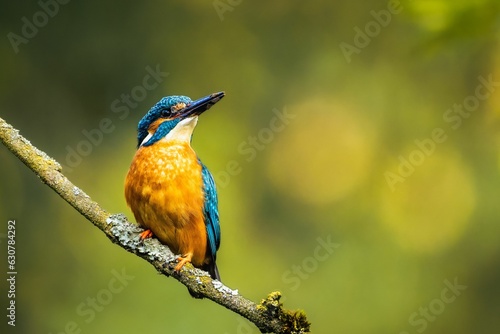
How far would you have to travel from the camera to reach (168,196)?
5.25 m

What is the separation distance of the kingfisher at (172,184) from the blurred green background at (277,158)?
3.96 meters

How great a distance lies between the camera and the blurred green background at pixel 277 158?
9969mm

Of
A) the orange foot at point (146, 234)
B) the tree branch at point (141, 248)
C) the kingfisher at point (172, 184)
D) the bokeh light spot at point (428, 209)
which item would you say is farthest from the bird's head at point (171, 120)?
the bokeh light spot at point (428, 209)

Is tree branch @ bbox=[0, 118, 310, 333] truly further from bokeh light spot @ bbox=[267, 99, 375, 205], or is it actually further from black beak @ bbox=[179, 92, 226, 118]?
bokeh light spot @ bbox=[267, 99, 375, 205]

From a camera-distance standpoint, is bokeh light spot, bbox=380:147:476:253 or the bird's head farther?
bokeh light spot, bbox=380:147:476:253

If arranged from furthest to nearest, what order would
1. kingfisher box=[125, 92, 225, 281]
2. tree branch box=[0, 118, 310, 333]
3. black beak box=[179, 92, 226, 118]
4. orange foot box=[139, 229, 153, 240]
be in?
kingfisher box=[125, 92, 225, 281] < black beak box=[179, 92, 226, 118] < orange foot box=[139, 229, 153, 240] < tree branch box=[0, 118, 310, 333]

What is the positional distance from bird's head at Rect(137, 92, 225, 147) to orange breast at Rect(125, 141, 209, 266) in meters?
0.07

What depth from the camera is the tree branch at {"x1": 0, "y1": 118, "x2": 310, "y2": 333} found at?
3.83m

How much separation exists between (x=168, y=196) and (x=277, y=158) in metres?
6.68

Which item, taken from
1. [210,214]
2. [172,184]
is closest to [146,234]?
[172,184]

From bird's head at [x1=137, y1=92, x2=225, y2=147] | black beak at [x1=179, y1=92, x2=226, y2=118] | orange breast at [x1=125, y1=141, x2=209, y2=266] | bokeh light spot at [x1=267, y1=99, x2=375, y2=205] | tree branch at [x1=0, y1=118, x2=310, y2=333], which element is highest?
bokeh light spot at [x1=267, y1=99, x2=375, y2=205]

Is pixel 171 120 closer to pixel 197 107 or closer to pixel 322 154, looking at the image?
pixel 197 107

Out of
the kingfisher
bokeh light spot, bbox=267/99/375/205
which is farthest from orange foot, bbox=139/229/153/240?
bokeh light spot, bbox=267/99/375/205

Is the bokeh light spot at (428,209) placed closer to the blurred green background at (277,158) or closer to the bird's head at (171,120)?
the blurred green background at (277,158)
